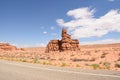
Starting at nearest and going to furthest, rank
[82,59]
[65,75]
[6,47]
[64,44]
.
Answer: [65,75], [82,59], [64,44], [6,47]

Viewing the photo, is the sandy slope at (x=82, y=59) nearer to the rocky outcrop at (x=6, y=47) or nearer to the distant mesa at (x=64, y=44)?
the distant mesa at (x=64, y=44)

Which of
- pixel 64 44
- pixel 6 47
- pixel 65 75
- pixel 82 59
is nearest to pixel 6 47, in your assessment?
pixel 6 47

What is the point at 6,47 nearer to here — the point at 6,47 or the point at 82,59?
the point at 6,47

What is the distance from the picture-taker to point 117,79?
9.12 m

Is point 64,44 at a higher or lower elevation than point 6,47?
lower

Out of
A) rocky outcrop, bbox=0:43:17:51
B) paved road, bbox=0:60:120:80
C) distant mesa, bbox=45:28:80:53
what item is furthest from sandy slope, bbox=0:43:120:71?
rocky outcrop, bbox=0:43:17:51

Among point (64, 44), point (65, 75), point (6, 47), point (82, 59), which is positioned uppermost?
point (6, 47)

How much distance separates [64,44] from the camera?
7238 centimetres

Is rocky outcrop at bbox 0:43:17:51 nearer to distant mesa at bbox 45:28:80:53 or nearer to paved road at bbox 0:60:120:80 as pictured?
distant mesa at bbox 45:28:80:53

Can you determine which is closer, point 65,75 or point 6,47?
point 65,75

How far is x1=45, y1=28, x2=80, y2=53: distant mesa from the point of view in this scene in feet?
238

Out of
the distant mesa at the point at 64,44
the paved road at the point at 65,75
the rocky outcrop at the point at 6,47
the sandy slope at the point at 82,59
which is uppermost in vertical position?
the rocky outcrop at the point at 6,47

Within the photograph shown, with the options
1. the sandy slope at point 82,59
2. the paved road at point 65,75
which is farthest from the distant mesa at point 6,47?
the paved road at point 65,75

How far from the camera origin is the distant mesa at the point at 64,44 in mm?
72625
